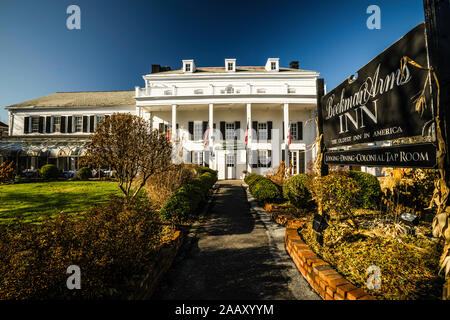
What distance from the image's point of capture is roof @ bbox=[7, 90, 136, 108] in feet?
72.8

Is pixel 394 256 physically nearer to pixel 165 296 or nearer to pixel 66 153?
pixel 165 296

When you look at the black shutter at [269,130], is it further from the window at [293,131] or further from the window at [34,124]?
the window at [34,124]

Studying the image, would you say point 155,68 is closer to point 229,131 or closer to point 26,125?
point 229,131

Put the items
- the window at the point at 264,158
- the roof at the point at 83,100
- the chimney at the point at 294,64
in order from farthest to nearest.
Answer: the chimney at the point at 294,64 < the roof at the point at 83,100 < the window at the point at 264,158

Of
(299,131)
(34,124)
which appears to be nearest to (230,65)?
(299,131)

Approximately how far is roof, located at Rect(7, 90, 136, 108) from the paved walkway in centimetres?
2265

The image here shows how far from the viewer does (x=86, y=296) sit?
1.67 metres

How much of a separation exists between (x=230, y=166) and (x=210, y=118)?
16.7 feet

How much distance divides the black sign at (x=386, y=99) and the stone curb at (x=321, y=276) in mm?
1632

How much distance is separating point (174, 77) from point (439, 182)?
2217cm

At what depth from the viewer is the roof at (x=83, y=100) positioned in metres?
22.2

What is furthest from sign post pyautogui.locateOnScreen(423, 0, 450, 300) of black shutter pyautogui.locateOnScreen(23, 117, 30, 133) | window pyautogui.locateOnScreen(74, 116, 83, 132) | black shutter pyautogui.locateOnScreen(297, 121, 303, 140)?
black shutter pyautogui.locateOnScreen(23, 117, 30, 133)

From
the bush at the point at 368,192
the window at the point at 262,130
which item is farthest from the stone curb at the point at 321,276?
the window at the point at 262,130

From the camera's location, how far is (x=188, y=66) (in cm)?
2094
